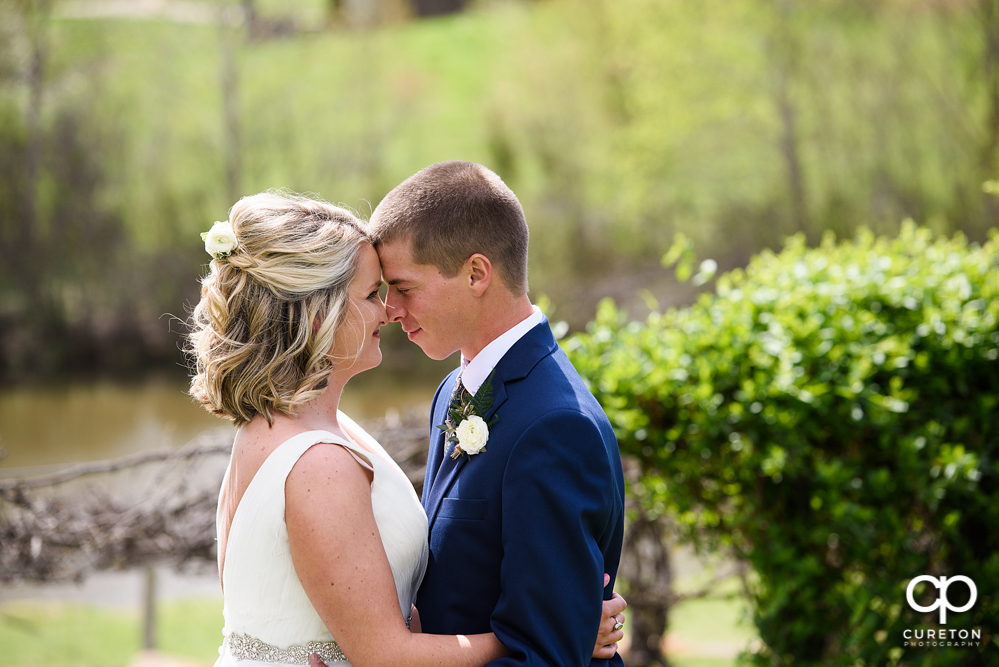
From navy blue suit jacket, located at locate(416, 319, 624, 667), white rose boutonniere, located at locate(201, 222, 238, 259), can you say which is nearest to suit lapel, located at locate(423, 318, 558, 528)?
navy blue suit jacket, located at locate(416, 319, 624, 667)

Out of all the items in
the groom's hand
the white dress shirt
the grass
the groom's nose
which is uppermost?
the groom's nose

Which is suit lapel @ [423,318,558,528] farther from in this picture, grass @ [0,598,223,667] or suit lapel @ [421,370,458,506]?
grass @ [0,598,223,667]

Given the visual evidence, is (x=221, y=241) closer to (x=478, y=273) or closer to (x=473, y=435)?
(x=478, y=273)

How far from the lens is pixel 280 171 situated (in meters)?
22.8

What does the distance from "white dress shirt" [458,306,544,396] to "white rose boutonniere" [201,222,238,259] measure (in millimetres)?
707

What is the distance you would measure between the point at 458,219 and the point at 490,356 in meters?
0.37

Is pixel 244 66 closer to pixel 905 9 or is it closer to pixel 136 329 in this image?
pixel 136 329

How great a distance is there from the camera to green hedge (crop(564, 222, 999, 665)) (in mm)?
3420

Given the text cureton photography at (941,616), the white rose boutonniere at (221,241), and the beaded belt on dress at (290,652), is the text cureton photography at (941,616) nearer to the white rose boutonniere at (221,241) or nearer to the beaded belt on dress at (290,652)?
the beaded belt on dress at (290,652)

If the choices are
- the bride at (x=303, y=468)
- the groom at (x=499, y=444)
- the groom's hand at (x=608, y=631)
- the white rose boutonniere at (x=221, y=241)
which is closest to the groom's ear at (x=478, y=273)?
the groom at (x=499, y=444)

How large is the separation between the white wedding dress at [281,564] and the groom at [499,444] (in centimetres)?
7

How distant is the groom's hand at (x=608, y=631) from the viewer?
2139 millimetres

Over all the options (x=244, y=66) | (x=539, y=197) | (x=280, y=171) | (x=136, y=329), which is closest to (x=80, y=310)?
(x=136, y=329)

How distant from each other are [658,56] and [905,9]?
18.8 ft
